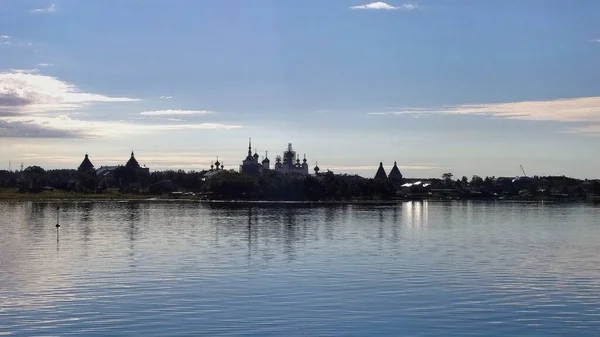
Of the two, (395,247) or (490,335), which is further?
(395,247)

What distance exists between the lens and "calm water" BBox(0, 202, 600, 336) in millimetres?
30953

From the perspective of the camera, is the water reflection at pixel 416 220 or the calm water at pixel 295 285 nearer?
the calm water at pixel 295 285

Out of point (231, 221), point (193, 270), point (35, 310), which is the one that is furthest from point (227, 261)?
point (231, 221)

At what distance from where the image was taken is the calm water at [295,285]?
1219 inches

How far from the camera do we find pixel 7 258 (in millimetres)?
53094

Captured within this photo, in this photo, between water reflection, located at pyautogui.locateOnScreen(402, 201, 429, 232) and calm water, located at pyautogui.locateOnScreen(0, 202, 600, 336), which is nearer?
calm water, located at pyautogui.locateOnScreen(0, 202, 600, 336)

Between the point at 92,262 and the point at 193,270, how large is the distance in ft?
26.0

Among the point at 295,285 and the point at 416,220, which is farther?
the point at 416,220

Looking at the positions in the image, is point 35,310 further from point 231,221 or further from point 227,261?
point 231,221

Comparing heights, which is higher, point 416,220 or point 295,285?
point 416,220

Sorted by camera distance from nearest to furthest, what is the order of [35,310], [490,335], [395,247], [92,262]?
1. [490,335]
2. [35,310]
3. [92,262]
4. [395,247]

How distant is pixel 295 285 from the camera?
40625mm

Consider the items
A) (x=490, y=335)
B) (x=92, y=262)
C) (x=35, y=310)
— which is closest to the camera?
(x=490, y=335)

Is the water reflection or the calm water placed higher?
the water reflection
